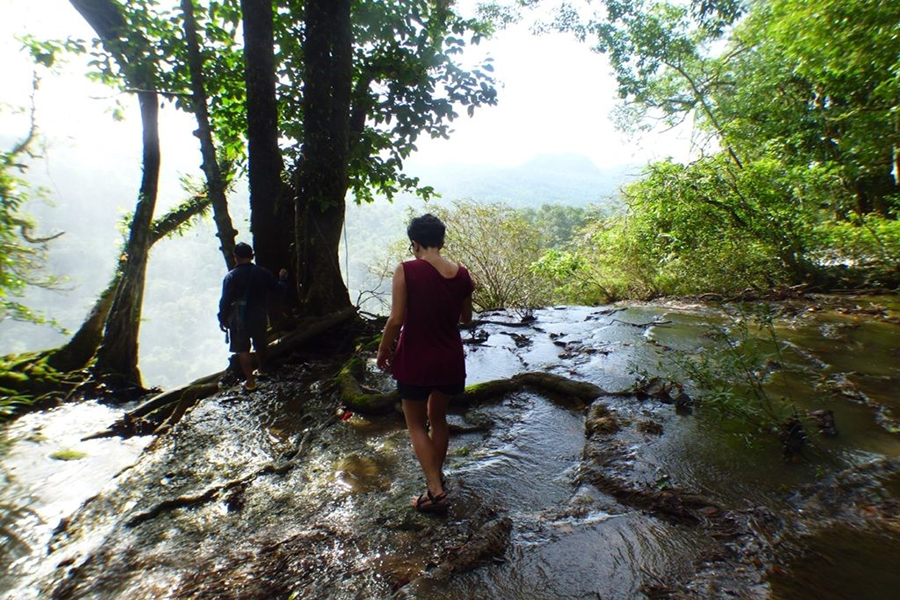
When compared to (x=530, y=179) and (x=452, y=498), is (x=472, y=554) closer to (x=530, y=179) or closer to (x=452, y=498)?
(x=452, y=498)

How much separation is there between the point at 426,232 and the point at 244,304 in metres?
4.26

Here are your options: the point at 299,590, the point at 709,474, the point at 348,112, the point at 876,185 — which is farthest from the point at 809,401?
the point at 876,185

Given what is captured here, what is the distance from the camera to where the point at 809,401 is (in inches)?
166

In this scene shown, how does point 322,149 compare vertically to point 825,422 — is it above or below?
above

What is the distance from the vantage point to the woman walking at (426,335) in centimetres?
295

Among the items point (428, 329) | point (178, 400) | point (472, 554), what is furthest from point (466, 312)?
point (178, 400)

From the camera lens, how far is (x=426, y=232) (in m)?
3.01

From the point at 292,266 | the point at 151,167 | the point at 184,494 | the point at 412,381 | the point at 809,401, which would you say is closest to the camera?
the point at 412,381

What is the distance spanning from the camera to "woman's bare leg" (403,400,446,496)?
304cm

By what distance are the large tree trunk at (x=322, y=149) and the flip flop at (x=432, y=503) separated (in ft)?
17.7

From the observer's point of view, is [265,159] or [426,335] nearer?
[426,335]

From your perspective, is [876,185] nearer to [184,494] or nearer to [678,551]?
[678,551]

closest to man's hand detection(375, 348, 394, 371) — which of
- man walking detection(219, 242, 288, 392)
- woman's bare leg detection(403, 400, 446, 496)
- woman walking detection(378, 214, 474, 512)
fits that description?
woman walking detection(378, 214, 474, 512)

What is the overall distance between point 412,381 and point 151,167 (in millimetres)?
8936
